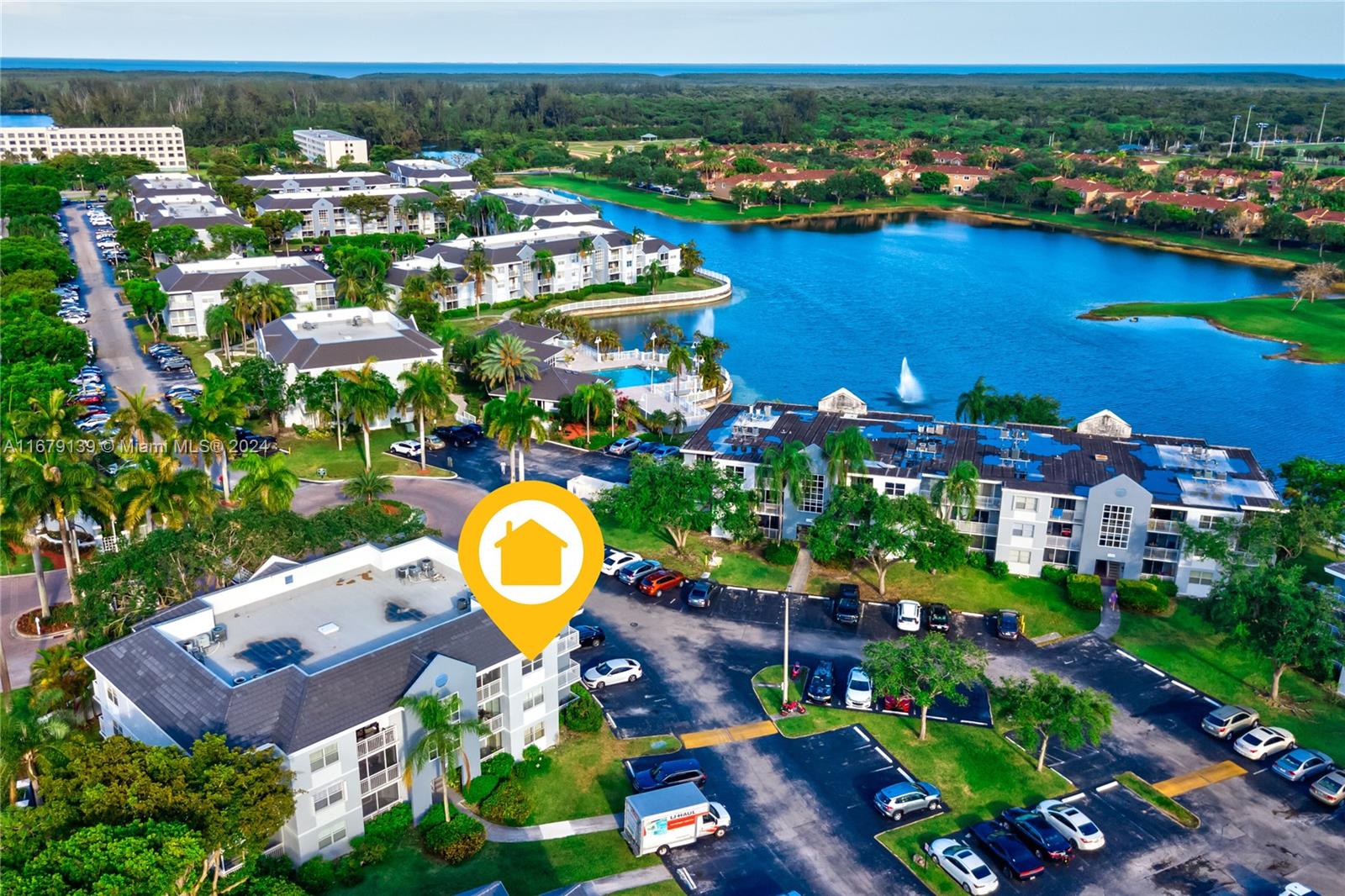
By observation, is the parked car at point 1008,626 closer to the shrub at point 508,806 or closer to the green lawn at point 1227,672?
the green lawn at point 1227,672

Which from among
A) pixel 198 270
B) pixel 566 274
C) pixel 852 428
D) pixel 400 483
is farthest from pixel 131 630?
pixel 566 274

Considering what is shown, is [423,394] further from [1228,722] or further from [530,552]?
[1228,722]

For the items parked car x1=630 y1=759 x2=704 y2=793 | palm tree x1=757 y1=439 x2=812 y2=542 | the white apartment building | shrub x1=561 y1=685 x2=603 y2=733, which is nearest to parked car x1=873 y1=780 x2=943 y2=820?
parked car x1=630 y1=759 x2=704 y2=793

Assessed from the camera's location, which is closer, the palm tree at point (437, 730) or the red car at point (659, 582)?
the palm tree at point (437, 730)

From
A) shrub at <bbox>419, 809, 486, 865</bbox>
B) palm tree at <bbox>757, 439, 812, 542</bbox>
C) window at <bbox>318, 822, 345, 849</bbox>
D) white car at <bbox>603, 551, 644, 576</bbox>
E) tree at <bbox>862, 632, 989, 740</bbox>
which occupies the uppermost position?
palm tree at <bbox>757, 439, 812, 542</bbox>

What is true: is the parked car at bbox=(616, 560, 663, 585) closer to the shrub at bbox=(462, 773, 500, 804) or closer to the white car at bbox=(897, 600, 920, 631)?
the white car at bbox=(897, 600, 920, 631)

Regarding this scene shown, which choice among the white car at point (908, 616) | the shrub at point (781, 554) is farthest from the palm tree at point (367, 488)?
the white car at point (908, 616)
